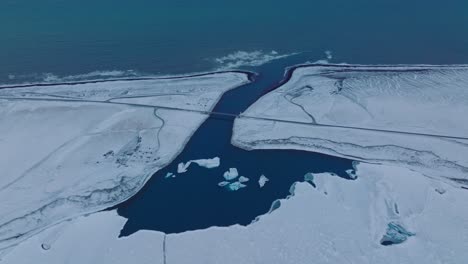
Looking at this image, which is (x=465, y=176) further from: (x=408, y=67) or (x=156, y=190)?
(x=156, y=190)

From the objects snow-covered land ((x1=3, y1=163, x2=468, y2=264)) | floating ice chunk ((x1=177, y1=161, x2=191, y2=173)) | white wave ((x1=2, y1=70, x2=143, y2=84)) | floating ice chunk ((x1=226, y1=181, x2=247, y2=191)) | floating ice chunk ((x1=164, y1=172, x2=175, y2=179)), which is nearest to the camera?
snow-covered land ((x1=3, y1=163, x2=468, y2=264))

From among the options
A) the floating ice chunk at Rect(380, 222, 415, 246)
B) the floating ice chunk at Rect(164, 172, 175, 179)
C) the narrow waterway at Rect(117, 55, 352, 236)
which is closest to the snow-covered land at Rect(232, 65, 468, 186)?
the narrow waterway at Rect(117, 55, 352, 236)

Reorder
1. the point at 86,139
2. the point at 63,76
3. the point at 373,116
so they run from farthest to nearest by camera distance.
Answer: the point at 63,76 < the point at 373,116 < the point at 86,139

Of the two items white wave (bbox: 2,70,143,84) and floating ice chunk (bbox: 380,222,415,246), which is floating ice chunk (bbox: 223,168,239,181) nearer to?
floating ice chunk (bbox: 380,222,415,246)

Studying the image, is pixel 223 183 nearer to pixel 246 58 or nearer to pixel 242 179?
pixel 242 179

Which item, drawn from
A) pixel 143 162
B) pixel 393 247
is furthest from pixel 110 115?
pixel 393 247

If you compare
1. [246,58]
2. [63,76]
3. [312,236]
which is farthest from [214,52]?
[312,236]
